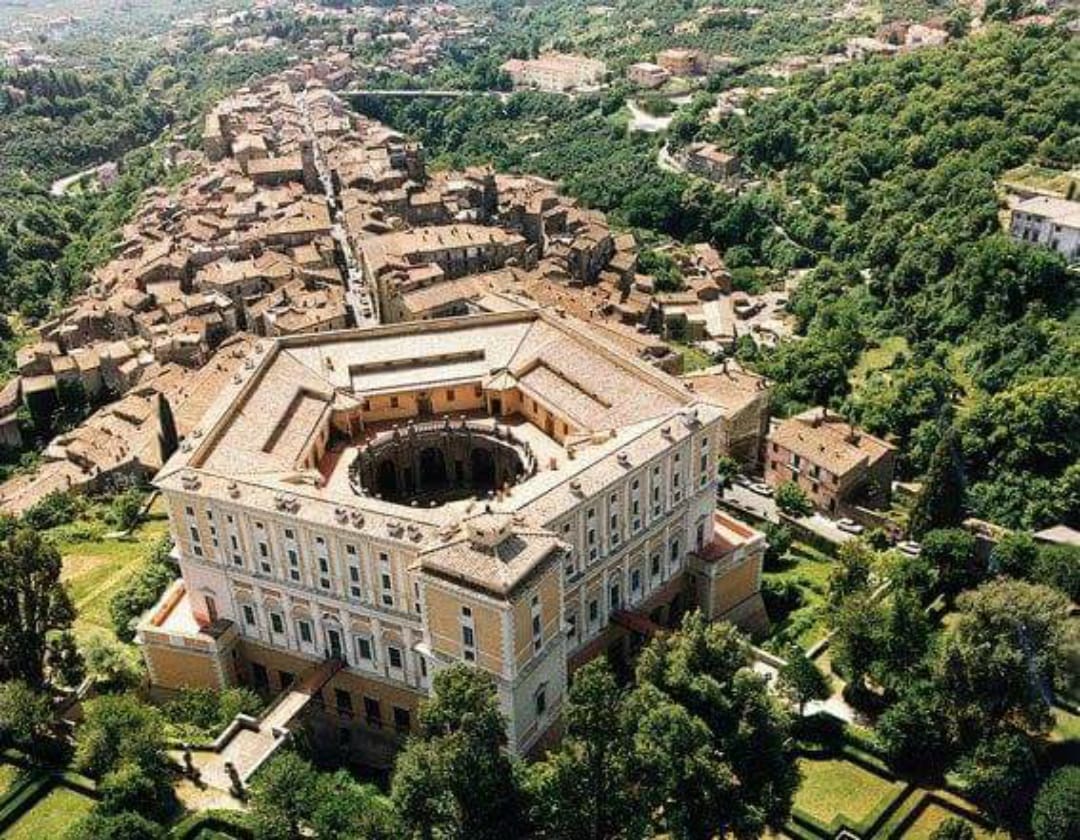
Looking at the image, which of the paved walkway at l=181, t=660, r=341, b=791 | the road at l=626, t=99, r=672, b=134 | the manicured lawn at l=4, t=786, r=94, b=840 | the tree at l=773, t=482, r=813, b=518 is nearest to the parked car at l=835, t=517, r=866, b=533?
the tree at l=773, t=482, r=813, b=518

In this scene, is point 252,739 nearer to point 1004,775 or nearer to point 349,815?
point 349,815

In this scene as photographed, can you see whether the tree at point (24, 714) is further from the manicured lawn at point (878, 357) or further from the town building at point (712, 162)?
the town building at point (712, 162)

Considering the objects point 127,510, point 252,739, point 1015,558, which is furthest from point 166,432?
point 1015,558

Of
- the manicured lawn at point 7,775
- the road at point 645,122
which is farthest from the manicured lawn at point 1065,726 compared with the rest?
the road at point 645,122

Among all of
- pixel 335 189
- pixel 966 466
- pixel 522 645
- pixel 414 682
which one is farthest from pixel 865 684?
pixel 335 189

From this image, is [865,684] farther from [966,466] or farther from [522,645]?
[966,466]

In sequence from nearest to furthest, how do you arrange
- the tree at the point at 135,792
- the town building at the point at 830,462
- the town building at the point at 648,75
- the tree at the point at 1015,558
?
the tree at the point at 135,792, the tree at the point at 1015,558, the town building at the point at 830,462, the town building at the point at 648,75
